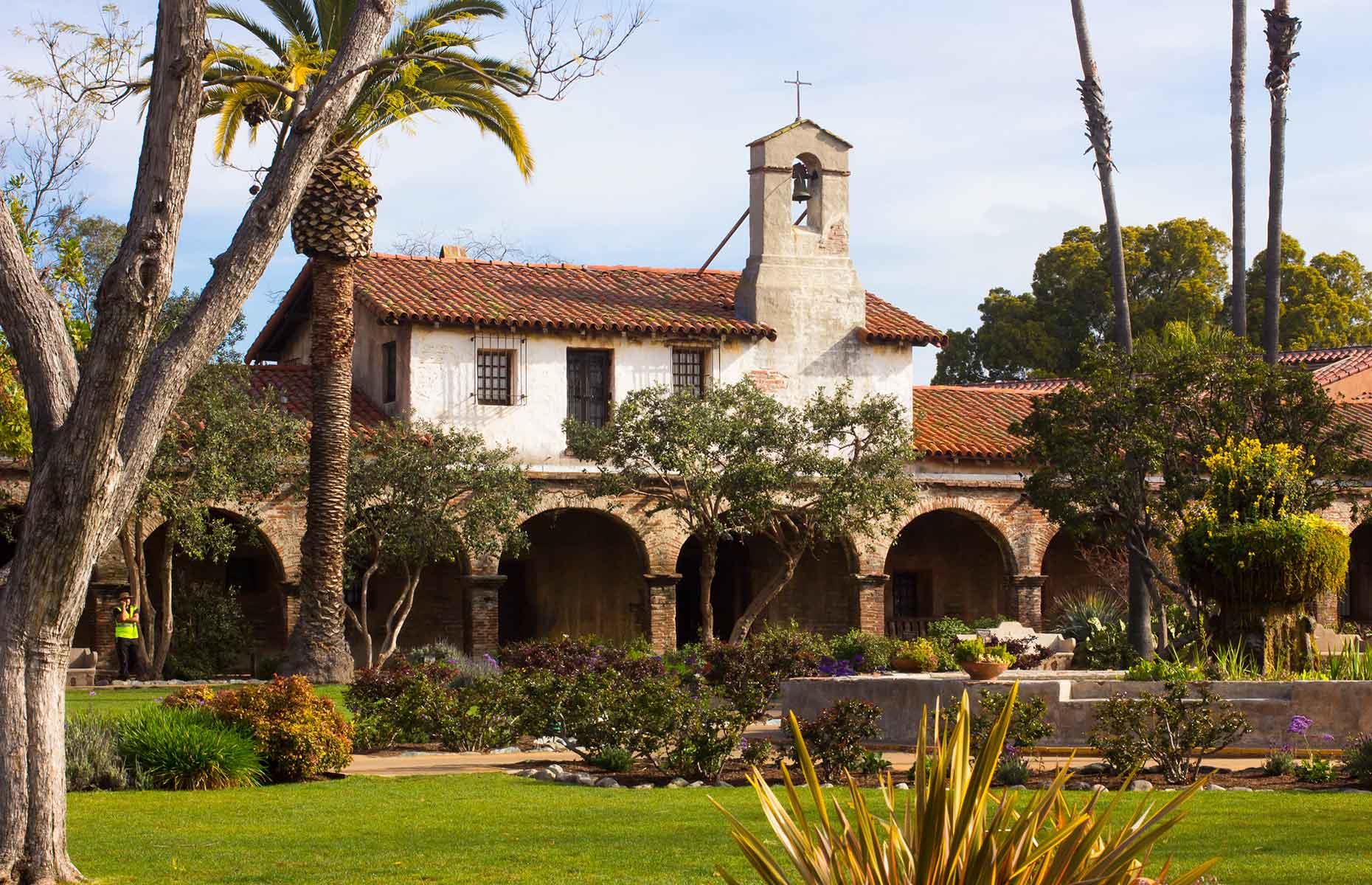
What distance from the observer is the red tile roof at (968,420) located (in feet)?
98.8

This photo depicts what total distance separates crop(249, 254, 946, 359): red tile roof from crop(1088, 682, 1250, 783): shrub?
1613 centimetres

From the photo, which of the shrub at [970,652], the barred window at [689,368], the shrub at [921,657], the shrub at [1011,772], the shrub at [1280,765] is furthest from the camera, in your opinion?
the barred window at [689,368]

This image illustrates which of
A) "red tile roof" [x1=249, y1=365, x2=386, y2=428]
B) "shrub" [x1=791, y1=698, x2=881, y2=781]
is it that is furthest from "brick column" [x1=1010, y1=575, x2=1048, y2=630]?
"shrub" [x1=791, y1=698, x2=881, y2=781]

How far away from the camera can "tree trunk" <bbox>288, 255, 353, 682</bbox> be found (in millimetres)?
21844

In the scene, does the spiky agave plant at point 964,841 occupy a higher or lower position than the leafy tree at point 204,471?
lower

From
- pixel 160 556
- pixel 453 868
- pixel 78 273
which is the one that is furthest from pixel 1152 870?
pixel 160 556

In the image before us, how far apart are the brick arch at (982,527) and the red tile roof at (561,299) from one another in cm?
276

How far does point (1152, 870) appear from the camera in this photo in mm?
8320

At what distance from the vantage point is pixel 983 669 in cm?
1579

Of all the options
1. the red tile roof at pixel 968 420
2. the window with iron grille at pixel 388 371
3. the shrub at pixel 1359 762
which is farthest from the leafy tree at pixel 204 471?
the shrub at pixel 1359 762

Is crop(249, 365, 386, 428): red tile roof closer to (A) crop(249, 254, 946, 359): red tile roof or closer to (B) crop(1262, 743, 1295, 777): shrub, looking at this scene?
(A) crop(249, 254, 946, 359): red tile roof

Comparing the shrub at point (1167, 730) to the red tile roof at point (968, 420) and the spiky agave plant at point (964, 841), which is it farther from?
the red tile roof at point (968, 420)

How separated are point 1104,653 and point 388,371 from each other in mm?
11901

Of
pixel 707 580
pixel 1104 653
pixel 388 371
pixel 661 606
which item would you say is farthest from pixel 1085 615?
pixel 388 371
